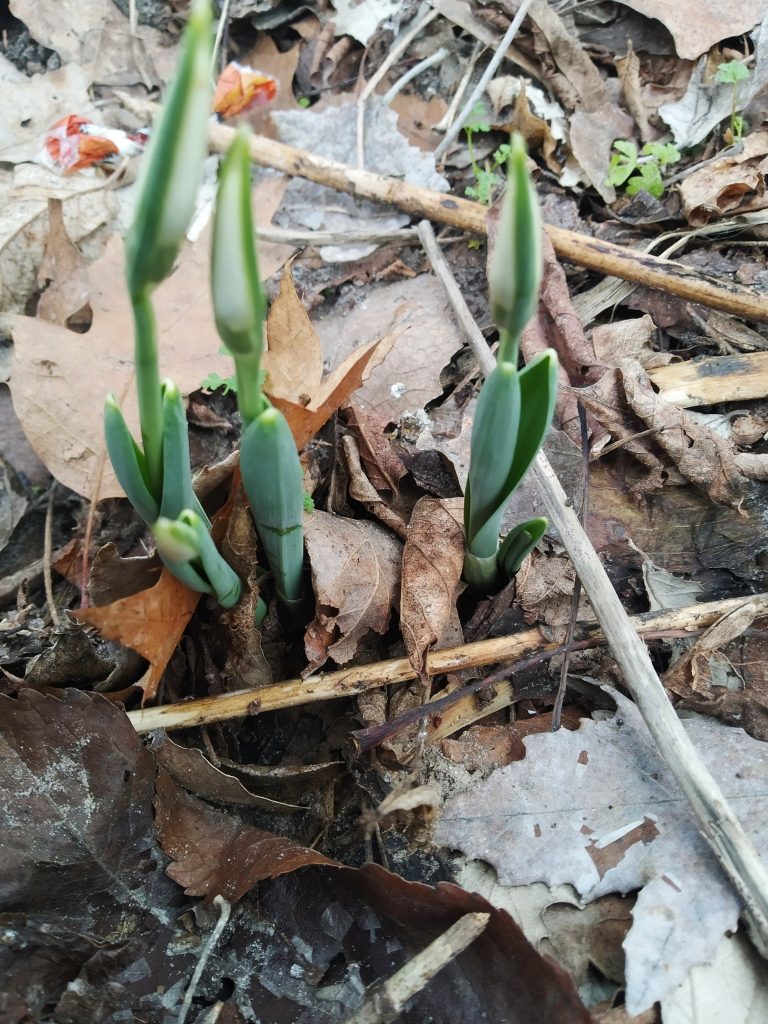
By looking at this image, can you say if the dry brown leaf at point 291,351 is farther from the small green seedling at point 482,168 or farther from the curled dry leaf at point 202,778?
the small green seedling at point 482,168

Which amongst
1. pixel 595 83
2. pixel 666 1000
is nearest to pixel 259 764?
pixel 666 1000

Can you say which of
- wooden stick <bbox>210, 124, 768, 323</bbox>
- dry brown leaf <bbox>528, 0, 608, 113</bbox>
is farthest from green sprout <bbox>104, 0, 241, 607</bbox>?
dry brown leaf <bbox>528, 0, 608, 113</bbox>

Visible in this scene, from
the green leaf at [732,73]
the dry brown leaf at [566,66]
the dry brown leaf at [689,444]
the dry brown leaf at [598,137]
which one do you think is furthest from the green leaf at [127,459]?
the green leaf at [732,73]

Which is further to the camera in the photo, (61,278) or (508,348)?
(61,278)

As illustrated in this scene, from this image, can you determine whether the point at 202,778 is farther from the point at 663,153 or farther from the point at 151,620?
the point at 663,153

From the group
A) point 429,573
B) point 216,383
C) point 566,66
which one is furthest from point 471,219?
point 429,573

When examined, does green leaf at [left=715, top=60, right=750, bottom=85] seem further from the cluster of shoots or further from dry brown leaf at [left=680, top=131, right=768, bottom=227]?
the cluster of shoots
